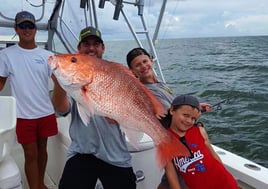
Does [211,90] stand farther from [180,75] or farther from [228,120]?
[180,75]

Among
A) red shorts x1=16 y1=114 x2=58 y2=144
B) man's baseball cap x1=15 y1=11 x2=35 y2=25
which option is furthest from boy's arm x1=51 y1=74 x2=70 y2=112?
man's baseball cap x1=15 y1=11 x2=35 y2=25

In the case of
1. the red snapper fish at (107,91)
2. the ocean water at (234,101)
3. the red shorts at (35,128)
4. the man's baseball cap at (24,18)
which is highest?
the man's baseball cap at (24,18)

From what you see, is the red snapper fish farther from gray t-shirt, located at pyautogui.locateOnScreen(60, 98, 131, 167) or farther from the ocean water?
the ocean water

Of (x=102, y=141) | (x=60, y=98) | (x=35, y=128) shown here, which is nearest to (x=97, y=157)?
(x=102, y=141)

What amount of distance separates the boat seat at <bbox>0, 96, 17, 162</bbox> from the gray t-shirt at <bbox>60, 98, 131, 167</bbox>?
0.44m

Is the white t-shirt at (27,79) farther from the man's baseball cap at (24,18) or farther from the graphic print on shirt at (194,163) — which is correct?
the graphic print on shirt at (194,163)

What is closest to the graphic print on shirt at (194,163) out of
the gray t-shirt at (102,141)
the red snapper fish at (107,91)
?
the gray t-shirt at (102,141)

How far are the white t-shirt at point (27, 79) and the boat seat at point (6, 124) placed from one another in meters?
0.49

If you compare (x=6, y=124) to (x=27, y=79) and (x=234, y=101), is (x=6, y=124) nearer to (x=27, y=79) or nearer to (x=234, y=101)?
(x=27, y=79)

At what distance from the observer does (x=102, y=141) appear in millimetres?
2064

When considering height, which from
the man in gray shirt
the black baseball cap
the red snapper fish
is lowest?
the man in gray shirt

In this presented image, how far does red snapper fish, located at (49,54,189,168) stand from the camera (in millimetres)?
1398

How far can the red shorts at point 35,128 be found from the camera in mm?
2705

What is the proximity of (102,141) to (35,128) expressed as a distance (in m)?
1.00
